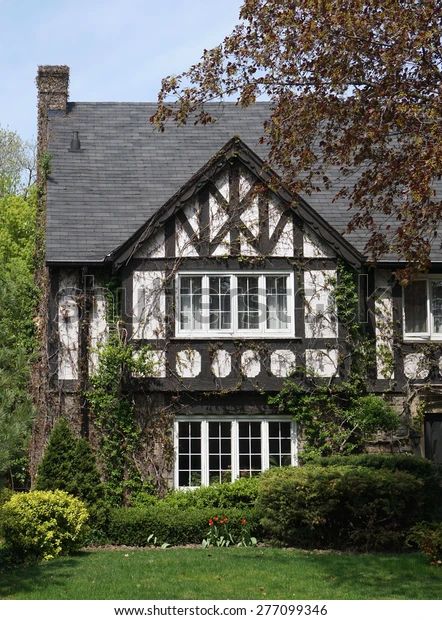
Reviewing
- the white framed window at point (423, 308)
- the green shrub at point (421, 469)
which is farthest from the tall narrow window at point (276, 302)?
the green shrub at point (421, 469)

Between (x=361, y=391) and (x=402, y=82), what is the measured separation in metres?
9.09

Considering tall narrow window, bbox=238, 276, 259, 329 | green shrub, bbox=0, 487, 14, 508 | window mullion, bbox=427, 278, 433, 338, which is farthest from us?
window mullion, bbox=427, 278, 433, 338

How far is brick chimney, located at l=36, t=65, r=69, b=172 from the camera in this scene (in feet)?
87.2

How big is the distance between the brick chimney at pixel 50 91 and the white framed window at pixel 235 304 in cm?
752

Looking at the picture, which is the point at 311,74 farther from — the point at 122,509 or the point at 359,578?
the point at 122,509

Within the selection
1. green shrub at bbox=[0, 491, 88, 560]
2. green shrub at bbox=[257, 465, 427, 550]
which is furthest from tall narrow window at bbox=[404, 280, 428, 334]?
green shrub at bbox=[0, 491, 88, 560]

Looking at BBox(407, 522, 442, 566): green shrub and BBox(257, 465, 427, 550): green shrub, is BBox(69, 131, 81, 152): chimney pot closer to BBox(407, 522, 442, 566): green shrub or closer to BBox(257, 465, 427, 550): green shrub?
BBox(257, 465, 427, 550): green shrub

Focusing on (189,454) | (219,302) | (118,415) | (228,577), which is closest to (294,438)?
(189,454)

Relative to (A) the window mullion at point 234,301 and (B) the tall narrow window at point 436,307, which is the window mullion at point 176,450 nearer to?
(A) the window mullion at point 234,301

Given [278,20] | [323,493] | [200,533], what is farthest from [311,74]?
[200,533]

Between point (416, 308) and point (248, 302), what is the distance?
12.1 ft

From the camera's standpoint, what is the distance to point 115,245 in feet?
71.1

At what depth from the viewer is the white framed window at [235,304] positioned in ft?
69.4

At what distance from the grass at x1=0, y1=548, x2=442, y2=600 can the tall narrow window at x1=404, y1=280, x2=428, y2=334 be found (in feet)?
22.8
